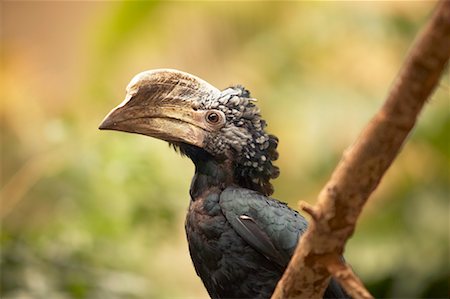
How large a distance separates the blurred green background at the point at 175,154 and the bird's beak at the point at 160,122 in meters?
1.33

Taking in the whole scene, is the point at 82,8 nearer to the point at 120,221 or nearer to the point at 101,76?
the point at 101,76

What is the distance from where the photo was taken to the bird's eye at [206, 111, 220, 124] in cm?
235

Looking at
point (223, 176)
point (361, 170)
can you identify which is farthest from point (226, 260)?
point (361, 170)

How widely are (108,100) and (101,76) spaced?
0.23 metres

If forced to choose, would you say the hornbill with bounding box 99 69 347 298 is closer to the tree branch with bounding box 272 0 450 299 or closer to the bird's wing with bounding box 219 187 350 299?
the bird's wing with bounding box 219 187 350 299

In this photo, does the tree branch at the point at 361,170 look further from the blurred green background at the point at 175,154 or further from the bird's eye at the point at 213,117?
the blurred green background at the point at 175,154

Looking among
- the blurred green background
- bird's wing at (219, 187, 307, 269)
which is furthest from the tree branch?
the blurred green background

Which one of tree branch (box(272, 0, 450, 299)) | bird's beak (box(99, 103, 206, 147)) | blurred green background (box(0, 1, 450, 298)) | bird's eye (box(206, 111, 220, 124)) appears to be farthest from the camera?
blurred green background (box(0, 1, 450, 298))

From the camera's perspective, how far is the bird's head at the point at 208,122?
88.0 inches

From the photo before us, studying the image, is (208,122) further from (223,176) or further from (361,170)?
(361,170)

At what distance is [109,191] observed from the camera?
13.0 feet

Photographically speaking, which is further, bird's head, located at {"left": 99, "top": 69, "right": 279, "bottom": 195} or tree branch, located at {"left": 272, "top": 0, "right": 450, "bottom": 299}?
bird's head, located at {"left": 99, "top": 69, "right": 279, "bottom": 195}

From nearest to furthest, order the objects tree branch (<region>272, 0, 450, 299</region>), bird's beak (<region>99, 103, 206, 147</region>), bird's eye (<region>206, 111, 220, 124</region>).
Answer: tree branch (<region>272, 0, 450, 299</region>)
bird's beak (<region>99, 103, 206, 147</region>)
bird's eye (<region>206, 111, 220, 124</region>)

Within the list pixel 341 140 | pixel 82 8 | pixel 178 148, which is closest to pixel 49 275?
pixel 178 148
